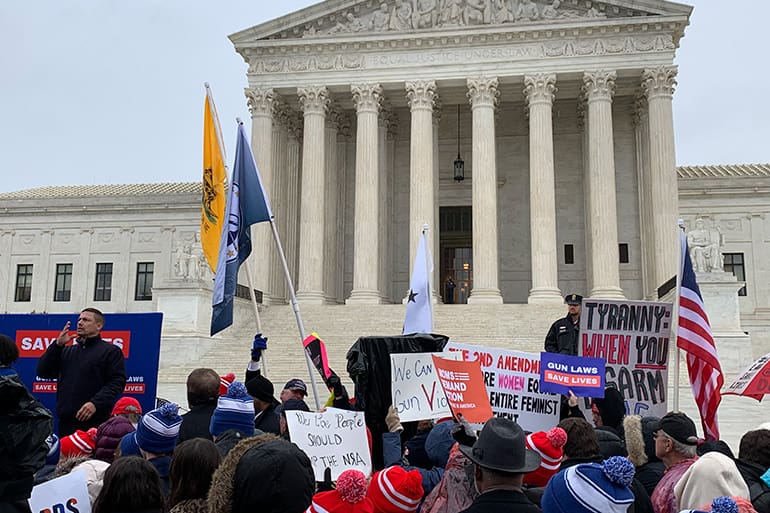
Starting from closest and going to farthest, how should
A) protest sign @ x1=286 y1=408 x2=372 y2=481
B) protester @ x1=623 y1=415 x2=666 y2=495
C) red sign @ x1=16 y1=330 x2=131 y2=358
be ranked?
protester @ x1=623 y1=415 x2=666 y2=495 → protest sign @ x1=286 y1=408 x2=372 y2=481 → red sign @ x1=16 y1=330 x2=131 y2=358

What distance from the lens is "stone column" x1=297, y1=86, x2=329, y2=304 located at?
1323 inches

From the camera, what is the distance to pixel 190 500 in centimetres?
385

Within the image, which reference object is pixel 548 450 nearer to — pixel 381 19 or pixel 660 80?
pixel 660 80

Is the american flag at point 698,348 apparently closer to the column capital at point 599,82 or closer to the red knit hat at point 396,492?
the red knit hat at point 396,492

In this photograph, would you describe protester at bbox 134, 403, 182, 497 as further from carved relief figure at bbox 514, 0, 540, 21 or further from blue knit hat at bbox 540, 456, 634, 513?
carved relief figure at bbox 514, 0, 540, 21

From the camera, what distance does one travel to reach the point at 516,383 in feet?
28.4

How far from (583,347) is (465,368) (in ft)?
11.5

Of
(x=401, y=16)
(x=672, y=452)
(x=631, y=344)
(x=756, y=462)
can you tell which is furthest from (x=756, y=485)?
(x=401, y=16)

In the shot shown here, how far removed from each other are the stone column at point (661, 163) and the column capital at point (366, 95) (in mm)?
11675

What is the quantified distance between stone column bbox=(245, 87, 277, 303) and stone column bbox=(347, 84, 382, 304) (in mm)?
3896

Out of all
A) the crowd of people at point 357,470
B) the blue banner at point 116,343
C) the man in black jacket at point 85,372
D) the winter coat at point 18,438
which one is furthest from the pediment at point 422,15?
the winter coat at point 18,438

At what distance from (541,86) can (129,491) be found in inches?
1241

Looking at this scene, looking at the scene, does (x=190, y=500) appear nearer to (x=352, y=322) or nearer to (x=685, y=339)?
(x=685, y=339)

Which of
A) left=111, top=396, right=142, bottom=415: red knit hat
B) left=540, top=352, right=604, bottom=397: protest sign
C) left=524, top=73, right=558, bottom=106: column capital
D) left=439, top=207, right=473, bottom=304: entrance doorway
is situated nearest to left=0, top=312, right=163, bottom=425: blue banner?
left=111, top=396, right=142, bottom=415: red knit hat
